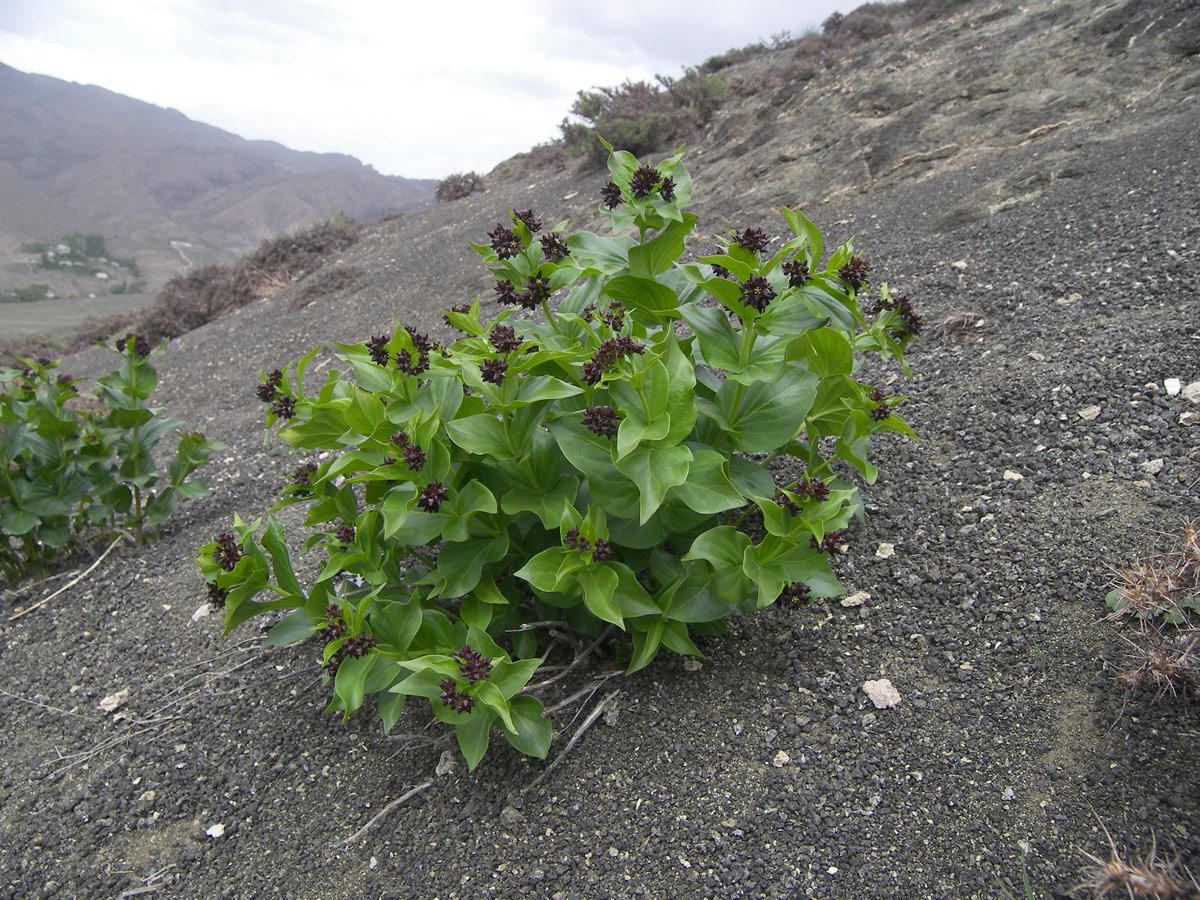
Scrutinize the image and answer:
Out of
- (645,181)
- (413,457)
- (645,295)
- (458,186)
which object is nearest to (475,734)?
(413,457)

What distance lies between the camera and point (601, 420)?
60.1 inches

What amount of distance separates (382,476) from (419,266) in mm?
7839

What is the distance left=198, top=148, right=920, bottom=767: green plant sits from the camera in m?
1.62

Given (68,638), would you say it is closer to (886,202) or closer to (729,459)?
(729,459)

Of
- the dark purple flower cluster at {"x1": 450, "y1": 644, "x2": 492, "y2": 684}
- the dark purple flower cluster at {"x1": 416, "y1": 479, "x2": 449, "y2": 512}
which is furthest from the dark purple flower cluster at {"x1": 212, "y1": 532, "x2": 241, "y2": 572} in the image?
the dark purple flower cluster at {"x1": 450, "y1": 644, "x2": 492, "y2": 684}

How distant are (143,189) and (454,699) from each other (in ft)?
144

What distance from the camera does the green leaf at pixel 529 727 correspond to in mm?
1728

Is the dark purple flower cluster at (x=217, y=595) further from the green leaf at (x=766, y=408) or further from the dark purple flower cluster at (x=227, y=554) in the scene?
the green leaf at (x=766, y=408)

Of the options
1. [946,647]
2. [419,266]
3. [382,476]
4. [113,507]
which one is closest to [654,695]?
[946,647]

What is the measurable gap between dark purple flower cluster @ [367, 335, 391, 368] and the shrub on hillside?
12648 mm

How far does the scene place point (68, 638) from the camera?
3053 mm

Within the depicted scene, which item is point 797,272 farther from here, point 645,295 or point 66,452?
point 66,452

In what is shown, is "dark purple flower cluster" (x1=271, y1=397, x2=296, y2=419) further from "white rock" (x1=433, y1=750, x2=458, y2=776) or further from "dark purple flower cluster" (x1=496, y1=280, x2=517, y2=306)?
"white rock" (x1=433, y1=750, x2=458, y2=776)

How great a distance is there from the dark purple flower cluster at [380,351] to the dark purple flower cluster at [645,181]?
0.78 m
